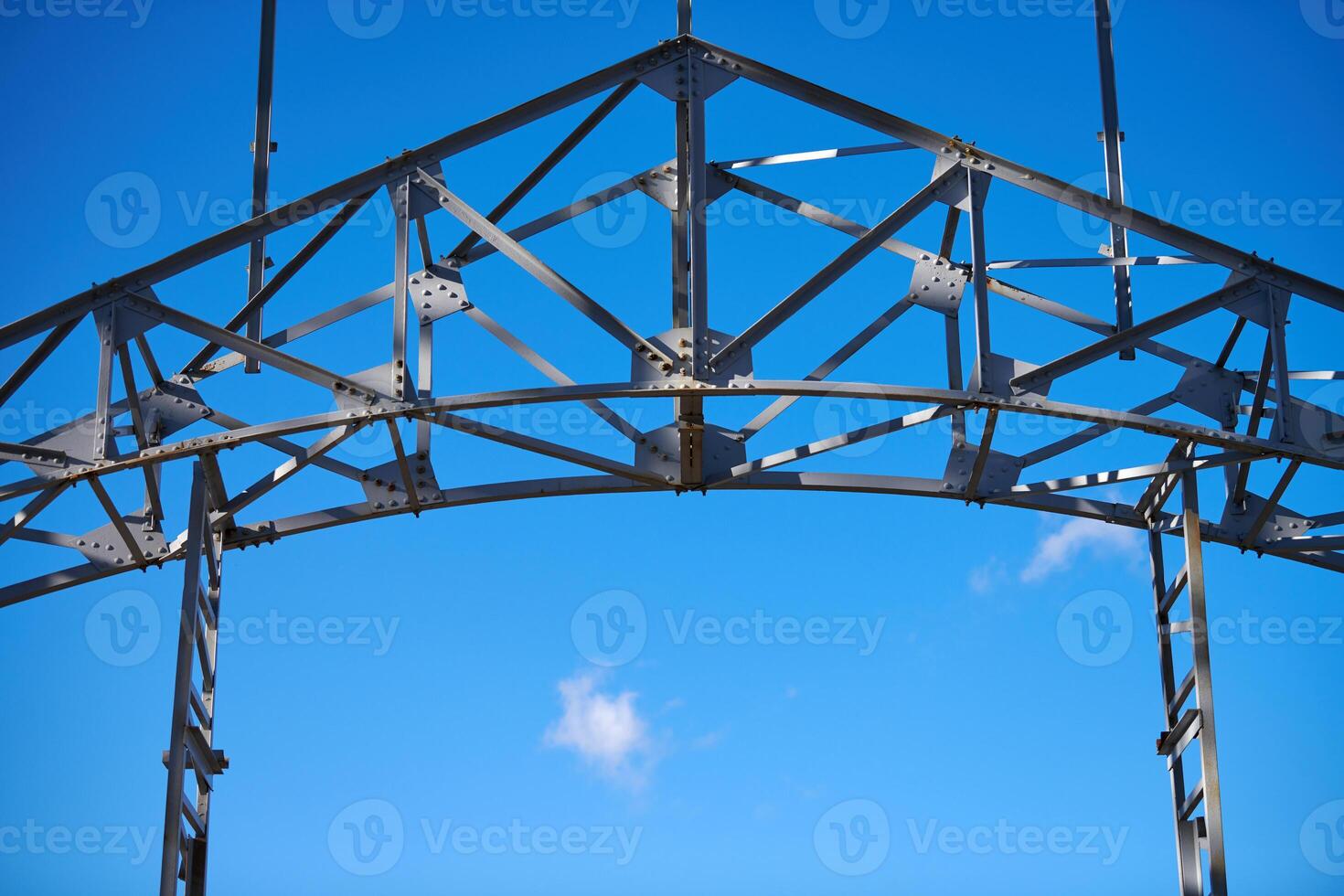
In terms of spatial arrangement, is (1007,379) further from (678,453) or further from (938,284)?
(678,453)

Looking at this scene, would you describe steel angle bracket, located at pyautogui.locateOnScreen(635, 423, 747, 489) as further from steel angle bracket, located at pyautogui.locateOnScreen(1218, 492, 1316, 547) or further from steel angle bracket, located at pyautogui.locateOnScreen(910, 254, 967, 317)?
steel angle bracket, located at pyautogui.locateOnScreen(1218, 492, 1316, 547)

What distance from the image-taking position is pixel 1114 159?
17391 millimetres

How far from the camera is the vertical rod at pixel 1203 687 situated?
1666 cm

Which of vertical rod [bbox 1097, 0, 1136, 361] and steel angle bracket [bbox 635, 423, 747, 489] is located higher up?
vertical rod [bbox 1097, 0, 1136, 361]

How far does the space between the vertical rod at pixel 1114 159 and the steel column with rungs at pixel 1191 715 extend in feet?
6.69

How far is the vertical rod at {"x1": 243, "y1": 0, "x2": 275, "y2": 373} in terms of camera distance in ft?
57.3

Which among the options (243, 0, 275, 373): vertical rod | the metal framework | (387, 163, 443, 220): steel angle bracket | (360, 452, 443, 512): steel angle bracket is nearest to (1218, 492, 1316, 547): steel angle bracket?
the metal framework

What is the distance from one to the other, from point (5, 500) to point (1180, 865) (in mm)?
11159

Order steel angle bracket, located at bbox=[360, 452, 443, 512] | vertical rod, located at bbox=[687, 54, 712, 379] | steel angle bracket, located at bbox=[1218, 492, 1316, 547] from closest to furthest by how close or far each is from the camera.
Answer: vertical rod, located at bbox=[687, 54, 712, 379] < steel angle bracket, located at bbox=[360, 452, 443, 512] < steel angle bracket, located at bbox=[1218, 492, 1316, 547]

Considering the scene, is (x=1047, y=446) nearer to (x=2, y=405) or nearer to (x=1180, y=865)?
(x=1180, y=865)

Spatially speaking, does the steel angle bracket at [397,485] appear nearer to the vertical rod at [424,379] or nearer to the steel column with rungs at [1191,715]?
the vertical rod at [424,379]

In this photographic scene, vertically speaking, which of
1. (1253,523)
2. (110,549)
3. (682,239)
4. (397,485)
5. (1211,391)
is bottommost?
(110,549)

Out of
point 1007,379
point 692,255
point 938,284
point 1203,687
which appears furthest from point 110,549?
point 1203,687

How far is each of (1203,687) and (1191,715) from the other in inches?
15.7
